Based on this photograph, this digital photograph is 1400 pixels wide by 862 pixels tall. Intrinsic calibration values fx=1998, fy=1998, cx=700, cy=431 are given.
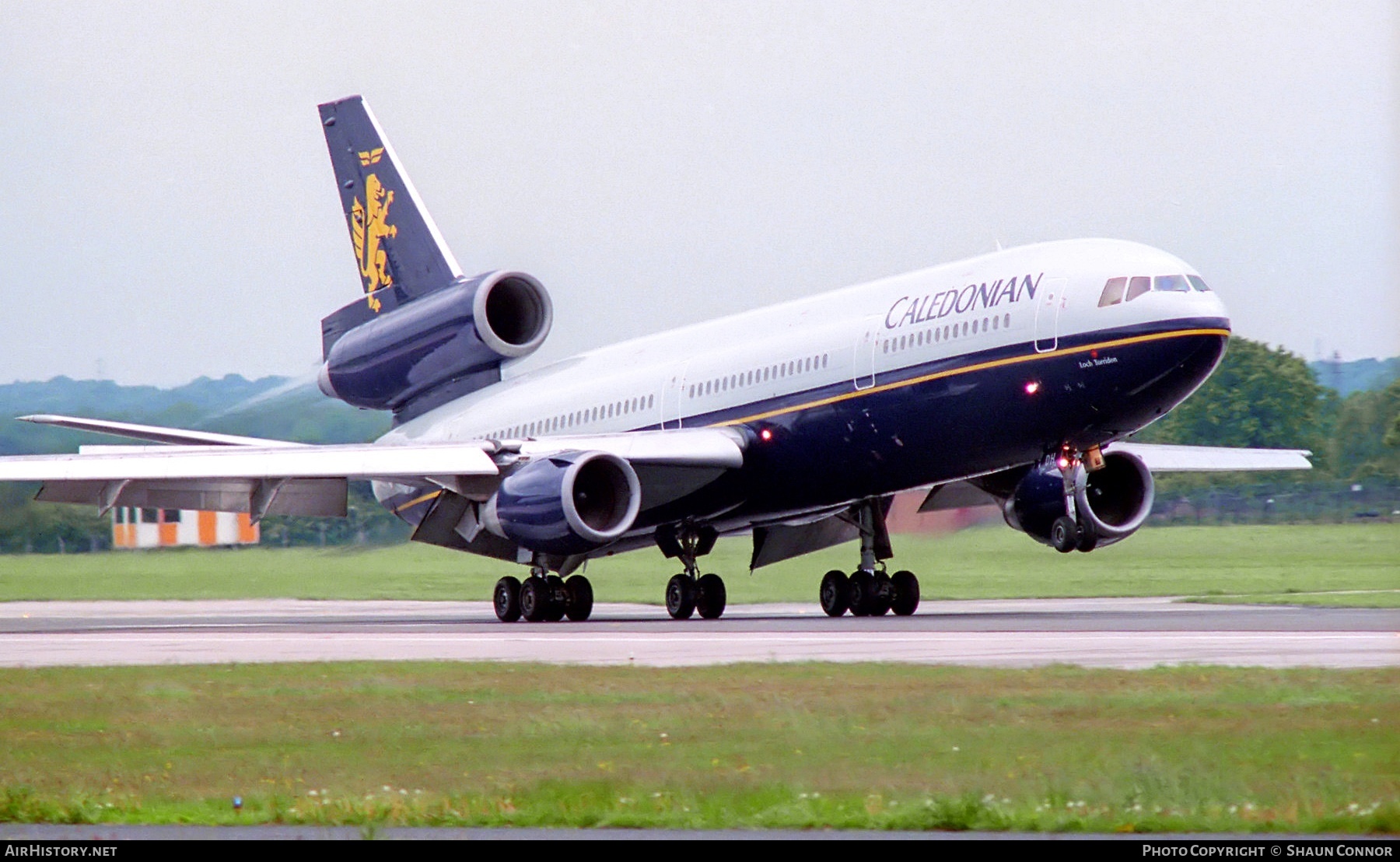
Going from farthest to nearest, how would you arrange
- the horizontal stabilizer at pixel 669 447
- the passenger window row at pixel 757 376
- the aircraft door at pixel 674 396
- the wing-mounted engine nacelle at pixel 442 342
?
the wing-mounted engine nacelle at pixel 442 342, the aircraft door at pixel 674 396, the horizontal stabilizer at pixel 669 447, the passenger window row at pixel 757 376

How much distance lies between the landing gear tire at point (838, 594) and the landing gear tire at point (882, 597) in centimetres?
46

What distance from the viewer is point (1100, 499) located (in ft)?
90.2

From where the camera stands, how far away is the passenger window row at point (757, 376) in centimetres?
2770

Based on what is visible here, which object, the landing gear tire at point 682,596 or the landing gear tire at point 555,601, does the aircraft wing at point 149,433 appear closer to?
the landing gear tire at point 555,601

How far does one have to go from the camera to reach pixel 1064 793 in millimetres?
10078

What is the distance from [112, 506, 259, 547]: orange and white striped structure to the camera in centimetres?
3431

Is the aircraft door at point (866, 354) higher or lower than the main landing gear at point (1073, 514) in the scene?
higher

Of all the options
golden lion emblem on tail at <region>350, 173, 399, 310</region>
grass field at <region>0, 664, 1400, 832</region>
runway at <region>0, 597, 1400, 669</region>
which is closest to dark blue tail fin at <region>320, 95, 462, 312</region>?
golden lion emblem on tail at <region>350, 173, 399, 310</region>

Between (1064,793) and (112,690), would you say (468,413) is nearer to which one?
(112,690)

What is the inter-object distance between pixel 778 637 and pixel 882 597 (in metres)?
6.57

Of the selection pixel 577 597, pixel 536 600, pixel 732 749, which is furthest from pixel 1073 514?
pixel 732 749

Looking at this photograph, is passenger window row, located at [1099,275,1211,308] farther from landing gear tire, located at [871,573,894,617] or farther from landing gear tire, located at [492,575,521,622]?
landing gear tire, located at [492,575,521,622]

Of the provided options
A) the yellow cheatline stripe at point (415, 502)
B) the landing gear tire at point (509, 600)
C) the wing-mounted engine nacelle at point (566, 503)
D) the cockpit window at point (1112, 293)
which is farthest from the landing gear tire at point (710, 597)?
the cockpit window at point (1112, 293)
